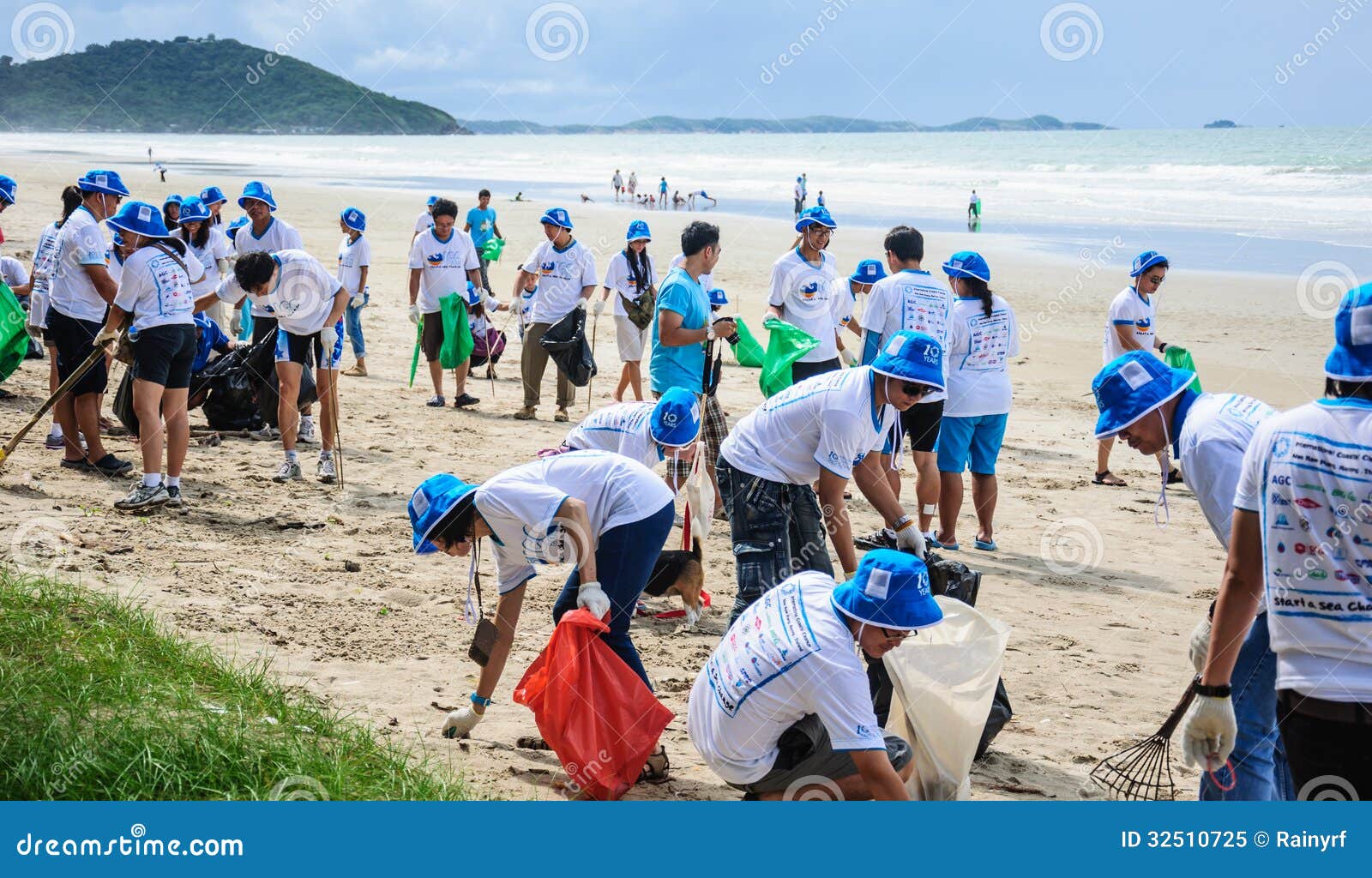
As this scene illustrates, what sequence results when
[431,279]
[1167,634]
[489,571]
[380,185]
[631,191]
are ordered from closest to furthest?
[1167,634] < [489,571] < [431,279] < [631,191] < [380,185]

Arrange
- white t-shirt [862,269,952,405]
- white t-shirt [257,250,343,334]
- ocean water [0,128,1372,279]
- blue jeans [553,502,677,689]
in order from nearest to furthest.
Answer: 1. blue jeans [553,502,677,689]
2. white t-shirt [862,269,952,405]
3. white t-shirt [257,250,343,334]
4. ocean water [0,128,1372,279]

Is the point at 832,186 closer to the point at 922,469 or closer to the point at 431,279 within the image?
the point at 431,279

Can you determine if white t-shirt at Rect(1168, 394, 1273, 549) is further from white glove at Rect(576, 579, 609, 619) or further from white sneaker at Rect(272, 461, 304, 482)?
white sneaker at Rect(272, 461, 304, 482)

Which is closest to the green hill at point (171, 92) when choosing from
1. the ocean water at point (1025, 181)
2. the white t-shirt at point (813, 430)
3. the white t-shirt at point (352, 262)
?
the ocean water at point (1025, 181)

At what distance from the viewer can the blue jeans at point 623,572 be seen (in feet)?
14.5

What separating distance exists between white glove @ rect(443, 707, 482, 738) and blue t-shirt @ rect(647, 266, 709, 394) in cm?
298

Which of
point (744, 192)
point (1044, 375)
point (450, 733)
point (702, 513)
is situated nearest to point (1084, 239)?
point (1044, 375)

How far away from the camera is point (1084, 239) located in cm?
2819

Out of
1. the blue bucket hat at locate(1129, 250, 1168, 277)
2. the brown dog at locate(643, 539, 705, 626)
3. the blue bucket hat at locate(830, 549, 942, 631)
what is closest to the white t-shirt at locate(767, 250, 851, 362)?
the blue bucket hat at locate(1129, 250, 1168, 277)

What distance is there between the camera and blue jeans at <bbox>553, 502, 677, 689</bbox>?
442 centimetres

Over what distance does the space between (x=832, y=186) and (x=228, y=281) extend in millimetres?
42312

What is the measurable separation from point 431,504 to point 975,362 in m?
4.10

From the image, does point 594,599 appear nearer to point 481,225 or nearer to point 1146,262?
point 1146,262

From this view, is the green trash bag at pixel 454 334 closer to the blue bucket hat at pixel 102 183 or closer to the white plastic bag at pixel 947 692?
the blue bucket hat at pixel 102 183
